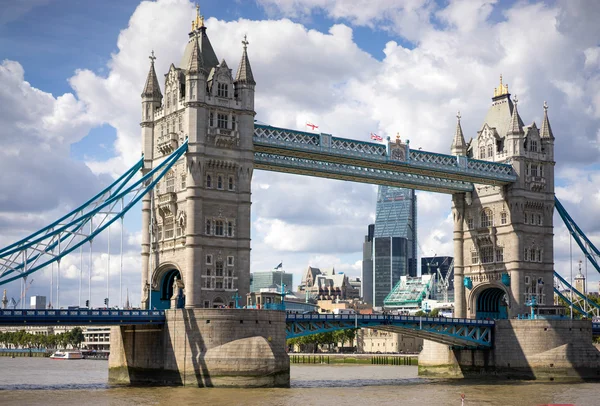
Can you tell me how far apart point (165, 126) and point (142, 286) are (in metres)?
15.5

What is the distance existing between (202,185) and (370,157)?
64.7 ft

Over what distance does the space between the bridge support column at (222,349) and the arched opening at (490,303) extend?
120 ft

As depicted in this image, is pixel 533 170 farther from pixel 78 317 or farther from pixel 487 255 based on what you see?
pixel 78 317

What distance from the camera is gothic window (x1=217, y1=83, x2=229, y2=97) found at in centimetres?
8726

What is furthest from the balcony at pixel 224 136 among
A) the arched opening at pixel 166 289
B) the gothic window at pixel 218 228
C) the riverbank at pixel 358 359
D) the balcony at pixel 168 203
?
the riverbank at pixel 358 359

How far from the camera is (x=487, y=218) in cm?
10975

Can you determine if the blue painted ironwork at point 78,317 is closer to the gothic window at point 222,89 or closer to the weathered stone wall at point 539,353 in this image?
the gothic window at point 222,89

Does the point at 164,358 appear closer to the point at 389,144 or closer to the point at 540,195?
the point at 389,144

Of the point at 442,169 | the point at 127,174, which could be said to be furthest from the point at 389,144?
the point at 127,174

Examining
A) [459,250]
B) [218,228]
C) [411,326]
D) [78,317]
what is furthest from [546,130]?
[78,317]

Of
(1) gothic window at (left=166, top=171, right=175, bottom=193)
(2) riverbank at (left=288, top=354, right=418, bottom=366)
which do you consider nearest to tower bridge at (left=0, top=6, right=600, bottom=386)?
(1) gothic window at (left=166, top=171, right=175, bottom=193)

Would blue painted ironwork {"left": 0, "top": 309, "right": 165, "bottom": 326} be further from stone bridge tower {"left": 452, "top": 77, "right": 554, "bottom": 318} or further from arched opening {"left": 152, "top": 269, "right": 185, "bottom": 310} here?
stone bridge tower {"left": 452, "top": 77, "right": 554, "bottom": 318}

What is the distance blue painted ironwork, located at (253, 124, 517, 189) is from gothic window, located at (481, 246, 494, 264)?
7.75 m

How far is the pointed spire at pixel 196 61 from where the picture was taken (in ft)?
281
